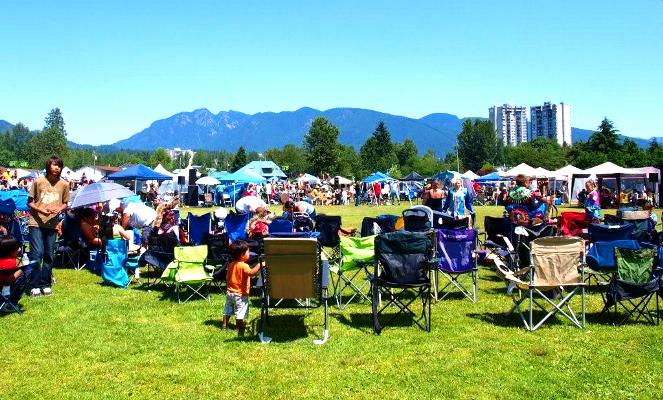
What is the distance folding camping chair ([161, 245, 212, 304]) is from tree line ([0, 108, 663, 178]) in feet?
132

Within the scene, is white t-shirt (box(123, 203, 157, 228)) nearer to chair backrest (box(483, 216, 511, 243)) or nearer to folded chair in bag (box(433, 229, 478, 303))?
folded chair in bag (box(433, 229, 478, 303))

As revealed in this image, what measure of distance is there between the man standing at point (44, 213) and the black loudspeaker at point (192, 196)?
86.3 feet

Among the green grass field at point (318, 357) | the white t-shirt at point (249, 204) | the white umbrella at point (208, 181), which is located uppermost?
the white umbrella at point (208, 181)

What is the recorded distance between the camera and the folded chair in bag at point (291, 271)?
5648 mm

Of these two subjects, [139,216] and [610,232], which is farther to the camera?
[139,216]

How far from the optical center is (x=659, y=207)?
26344mm

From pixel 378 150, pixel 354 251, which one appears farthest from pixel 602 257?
pixel 378 150

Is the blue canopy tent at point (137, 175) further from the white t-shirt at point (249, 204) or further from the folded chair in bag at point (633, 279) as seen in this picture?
the folded chair in bag at point (633, 279)

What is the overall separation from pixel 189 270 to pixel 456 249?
342 cm

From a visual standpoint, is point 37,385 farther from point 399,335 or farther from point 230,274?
point 399,335

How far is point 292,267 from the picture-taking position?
18.8ft

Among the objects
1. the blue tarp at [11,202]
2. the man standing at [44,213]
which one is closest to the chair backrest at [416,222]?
the man standing at [44,213]

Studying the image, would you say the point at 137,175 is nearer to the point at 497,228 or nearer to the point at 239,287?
the point at 497,228

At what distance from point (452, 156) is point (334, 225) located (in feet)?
380
